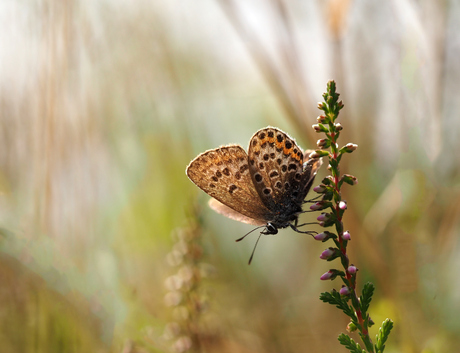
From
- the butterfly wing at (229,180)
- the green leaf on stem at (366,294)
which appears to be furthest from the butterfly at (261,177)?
the green leaf on stem at (366,294)

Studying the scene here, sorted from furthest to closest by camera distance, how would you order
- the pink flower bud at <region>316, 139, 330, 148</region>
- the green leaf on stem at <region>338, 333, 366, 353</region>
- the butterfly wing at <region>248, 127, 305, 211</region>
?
the butterfly wing at <region>248, 127, 305, 211</region> → the pink flower bud at <region>316, 139, 330, 148</region> → the green leaf on stem at <region>338, 333, 366, 353</region>

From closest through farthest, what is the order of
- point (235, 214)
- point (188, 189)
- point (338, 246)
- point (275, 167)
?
1. point (338, 246)
2. point (275, 167)
3. point (235, 214)
4. point (188, 189)

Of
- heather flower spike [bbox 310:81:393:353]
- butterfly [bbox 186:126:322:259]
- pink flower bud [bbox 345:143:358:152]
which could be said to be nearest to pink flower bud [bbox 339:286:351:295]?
heather flower spike [bbox 310:81:393:353]

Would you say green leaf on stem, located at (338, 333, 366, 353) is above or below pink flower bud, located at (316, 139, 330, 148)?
below

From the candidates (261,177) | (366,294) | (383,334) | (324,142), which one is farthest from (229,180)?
(383,334)

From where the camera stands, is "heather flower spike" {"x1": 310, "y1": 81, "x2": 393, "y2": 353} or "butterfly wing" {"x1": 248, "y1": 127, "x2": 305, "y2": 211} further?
"butterfly wing" {"x1": 248, "y1": 127, "x2": 305, "y2": 211}

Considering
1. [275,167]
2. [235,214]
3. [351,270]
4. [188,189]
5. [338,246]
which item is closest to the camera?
[351,270]

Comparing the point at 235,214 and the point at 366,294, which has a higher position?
the point at 366,294

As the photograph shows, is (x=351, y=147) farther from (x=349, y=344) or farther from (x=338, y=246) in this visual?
(x=349, y=344)

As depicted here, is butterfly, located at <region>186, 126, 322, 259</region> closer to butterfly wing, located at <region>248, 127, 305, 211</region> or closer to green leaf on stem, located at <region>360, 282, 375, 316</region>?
butterfly wing, located at <region>248, 127, 305, 211</region>

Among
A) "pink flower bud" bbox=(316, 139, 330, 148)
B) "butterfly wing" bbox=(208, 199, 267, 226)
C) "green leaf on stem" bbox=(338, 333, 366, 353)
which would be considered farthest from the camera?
"butterfly wing" bbox=(208, 199, 267, 226)
